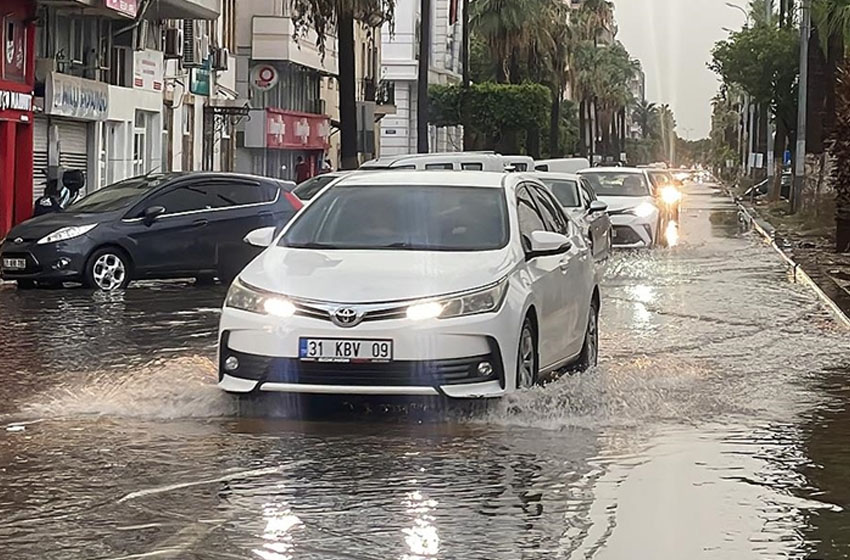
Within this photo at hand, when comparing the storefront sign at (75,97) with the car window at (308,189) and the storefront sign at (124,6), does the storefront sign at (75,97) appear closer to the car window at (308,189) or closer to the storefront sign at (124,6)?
the storefront sign at (124,6)

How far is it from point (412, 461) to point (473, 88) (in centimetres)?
5966

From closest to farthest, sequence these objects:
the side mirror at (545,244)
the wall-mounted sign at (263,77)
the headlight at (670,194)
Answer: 1. the side mirror at (545,244)
2. the headlight at (670,194)
3. the wall-mounted sign at (263,77)

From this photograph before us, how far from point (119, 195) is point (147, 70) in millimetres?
16762

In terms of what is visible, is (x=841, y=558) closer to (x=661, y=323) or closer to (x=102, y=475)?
(x=102, y=475)

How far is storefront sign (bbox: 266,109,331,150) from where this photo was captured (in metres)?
48.8

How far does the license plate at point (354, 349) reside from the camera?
9000 mm

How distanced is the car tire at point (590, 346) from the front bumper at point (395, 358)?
2.48 m

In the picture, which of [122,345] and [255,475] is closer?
[255,475]

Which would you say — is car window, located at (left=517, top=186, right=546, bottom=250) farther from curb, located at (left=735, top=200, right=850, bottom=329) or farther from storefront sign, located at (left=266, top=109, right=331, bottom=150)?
storefront sign, located at (left=266, top=109, right=331, bottom=150)

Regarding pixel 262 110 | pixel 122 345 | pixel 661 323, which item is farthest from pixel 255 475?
pixel 262 110

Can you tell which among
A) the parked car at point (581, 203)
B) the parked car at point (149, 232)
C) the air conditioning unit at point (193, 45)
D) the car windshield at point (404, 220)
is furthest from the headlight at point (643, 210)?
the car windshield at point (404, 220)

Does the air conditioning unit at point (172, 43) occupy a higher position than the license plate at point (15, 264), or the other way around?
the air conditioning unit at point (172, 43)

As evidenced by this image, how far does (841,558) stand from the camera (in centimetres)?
632

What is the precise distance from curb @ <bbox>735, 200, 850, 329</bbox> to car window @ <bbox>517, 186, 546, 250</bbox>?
5.85m
